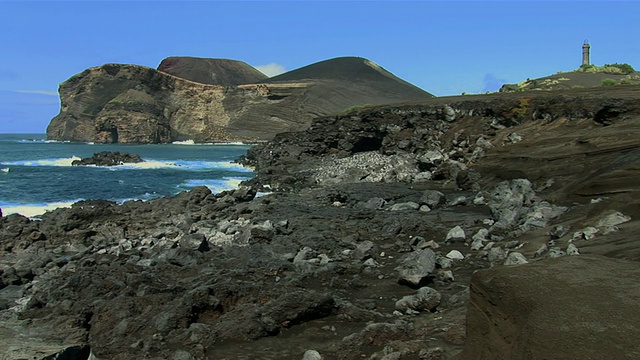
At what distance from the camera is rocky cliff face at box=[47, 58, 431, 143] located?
122875 mm

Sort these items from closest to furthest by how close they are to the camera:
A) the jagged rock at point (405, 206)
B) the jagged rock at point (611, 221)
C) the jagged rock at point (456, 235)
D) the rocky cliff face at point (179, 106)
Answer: the jagged rock at point (611, 221) < the jagged rock at point (456, 235) < the jagged rock at point (405, 206) < the rocky cliff face at point (179, 106)

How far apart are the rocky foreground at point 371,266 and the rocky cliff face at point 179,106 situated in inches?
4090

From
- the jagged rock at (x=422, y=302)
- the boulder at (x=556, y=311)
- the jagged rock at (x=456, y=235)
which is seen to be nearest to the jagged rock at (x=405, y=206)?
the jagged rock at (x=456, y=235)

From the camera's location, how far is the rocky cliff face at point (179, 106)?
122875mm

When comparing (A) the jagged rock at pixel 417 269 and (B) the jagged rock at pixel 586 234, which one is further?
(B) the jagged rock at pixel 586 234

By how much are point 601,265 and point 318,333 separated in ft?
14.1

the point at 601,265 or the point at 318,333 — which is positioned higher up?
the point at 601,265

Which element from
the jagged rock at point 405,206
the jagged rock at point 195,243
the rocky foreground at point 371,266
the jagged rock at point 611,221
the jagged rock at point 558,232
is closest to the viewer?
the rocky foreground at point 371,266

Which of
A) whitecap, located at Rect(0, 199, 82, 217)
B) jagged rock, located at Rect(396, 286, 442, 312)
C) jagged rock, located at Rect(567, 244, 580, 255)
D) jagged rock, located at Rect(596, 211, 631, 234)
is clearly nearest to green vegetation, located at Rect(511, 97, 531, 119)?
jagged rock, located at Rect(596, 211, 631, 234)

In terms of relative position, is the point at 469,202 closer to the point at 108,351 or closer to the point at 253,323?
the point at 253,323

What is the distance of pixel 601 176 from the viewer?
47.2 feet

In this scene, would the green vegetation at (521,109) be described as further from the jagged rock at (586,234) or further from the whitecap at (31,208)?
the whitecap at (31,208)

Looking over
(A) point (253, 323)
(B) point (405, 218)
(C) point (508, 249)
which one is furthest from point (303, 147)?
(A) point (253, 323)

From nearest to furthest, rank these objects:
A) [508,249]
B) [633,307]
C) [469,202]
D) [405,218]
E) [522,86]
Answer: [633,307] < [508,249] < [405,218] < [469,202] < [522,86]
